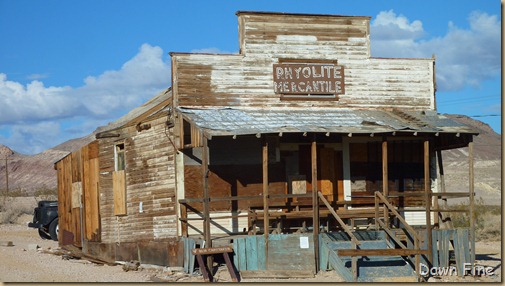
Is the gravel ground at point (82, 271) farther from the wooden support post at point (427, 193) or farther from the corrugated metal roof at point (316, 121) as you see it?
the corrugated metal roof at point (316, 121)

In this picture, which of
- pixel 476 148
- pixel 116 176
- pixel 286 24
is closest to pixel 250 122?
pixel 286 24

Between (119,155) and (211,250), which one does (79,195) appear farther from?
(211,250)

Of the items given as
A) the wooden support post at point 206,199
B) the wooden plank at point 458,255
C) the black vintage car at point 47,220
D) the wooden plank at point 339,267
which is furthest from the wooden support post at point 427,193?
the black vintage car at point 47,220

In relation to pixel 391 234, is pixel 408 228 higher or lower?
higher

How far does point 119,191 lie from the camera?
963 inches

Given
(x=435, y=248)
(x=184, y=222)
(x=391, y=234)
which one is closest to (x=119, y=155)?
(x=184, y=222)

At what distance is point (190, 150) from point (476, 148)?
87.3 meters

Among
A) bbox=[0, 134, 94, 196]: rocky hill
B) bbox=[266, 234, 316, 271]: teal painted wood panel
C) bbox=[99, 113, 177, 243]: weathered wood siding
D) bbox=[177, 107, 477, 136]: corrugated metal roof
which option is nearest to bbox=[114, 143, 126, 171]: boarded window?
bbox=[99, 113, 177, 243]: weathered wood siding

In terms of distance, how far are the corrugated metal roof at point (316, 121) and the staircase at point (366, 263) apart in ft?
8.38

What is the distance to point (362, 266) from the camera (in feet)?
63.7

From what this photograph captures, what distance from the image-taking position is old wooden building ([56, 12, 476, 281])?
20.6m

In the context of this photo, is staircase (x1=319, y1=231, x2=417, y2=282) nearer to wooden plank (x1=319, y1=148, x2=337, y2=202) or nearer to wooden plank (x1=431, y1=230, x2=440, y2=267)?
wooden plank (x1=431, y1=230, x2=440, y2=267)

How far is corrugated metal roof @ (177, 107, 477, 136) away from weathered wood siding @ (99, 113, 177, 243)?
146 centimetres

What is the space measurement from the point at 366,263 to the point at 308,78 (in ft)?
19.4
